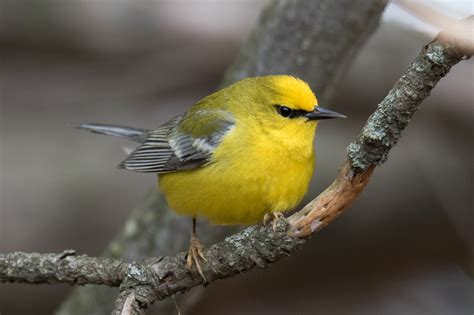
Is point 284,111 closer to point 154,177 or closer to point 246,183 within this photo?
point 246,183

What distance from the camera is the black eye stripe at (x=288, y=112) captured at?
3.99 m

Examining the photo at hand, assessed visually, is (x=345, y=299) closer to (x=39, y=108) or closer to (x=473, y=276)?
(x=473, y=276)

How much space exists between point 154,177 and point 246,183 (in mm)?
2669

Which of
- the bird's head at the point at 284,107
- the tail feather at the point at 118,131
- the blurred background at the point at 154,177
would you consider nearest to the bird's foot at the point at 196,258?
the bird's head at the point at 284,107

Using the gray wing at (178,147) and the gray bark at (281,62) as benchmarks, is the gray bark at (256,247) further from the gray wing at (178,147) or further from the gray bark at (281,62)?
the gray bark at (281,62)

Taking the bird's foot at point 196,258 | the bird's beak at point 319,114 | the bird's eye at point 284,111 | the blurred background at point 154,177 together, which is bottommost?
the blurred background at point 154,177

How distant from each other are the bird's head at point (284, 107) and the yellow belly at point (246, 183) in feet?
0.38

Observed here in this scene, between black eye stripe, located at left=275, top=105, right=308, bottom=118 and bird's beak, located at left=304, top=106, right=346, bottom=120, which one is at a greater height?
bird's beak, located at left=304, top=106, right=346, bottom=120

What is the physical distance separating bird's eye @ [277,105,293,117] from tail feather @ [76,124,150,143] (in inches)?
50.0

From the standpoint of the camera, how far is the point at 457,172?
20.0 feet

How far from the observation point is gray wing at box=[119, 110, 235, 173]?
4.09 meters

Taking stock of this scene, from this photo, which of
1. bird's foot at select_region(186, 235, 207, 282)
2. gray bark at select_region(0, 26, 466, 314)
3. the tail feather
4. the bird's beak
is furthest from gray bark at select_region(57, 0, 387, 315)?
bird's foot at select_region(186, 235, 207, 282)

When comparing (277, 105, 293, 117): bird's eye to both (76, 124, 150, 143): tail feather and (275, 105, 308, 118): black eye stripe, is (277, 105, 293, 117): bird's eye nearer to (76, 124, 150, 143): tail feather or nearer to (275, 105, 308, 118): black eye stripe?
(275, 105, 308, 118): black eye stripe

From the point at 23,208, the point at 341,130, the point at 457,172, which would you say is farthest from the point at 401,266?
the point at 23,208
